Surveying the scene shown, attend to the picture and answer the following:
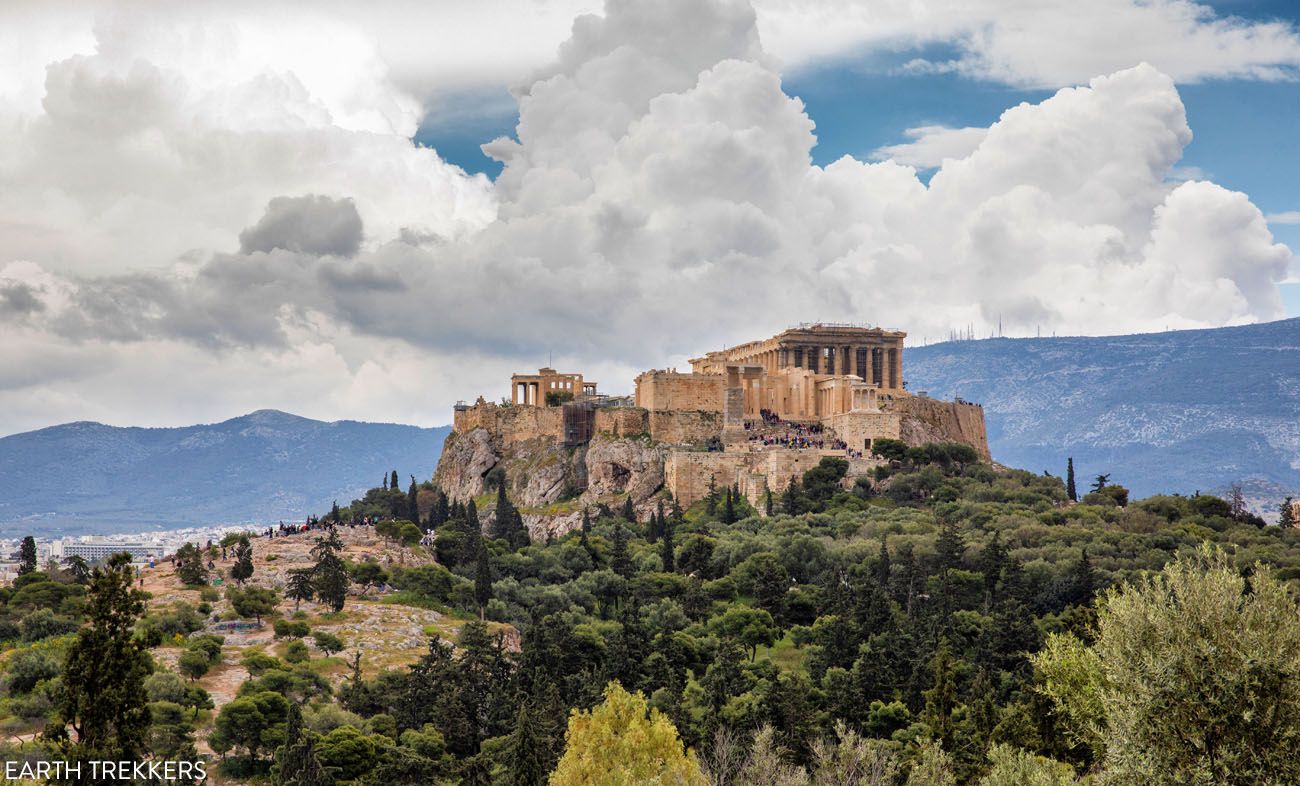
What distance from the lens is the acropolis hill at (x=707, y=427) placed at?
4382 inches

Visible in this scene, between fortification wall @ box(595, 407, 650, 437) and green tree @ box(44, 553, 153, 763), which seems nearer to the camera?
green tree @ box(44, 553, 153, 763)

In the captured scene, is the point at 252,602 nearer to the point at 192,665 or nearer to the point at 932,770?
the point at 192,665

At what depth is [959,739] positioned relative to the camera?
5169cm

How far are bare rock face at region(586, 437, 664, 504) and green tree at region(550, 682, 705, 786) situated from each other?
222ft

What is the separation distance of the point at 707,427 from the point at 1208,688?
9056 centimetres

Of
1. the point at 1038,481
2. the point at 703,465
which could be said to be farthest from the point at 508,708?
the point at 1038,481

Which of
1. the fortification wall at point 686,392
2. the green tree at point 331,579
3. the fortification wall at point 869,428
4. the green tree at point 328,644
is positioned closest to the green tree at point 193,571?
→ the green tree at point 331,579

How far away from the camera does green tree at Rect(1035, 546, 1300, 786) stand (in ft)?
90.7

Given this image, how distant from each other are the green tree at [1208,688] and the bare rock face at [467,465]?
10343 centimetres

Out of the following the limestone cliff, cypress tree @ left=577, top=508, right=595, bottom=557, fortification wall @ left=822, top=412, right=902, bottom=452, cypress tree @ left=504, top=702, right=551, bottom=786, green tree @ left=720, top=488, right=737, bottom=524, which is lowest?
cypress tree @ left=504, top=702, right=551, bottom=786

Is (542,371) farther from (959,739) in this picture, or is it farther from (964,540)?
(959,739)

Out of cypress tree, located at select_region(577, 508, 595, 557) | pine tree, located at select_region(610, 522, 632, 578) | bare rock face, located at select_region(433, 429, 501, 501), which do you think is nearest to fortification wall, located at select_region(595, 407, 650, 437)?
cypress tree, located at select_region(577, 508, 595, 557)

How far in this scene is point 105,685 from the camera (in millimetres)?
35906

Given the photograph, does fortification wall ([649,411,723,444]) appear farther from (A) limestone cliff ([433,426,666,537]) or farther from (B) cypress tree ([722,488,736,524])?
(B) cypress tree ([722,488,736,524])
